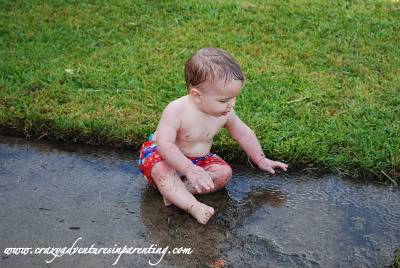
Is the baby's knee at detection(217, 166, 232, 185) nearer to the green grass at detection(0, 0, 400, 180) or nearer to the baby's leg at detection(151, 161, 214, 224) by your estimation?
the baby's leg at detection(151, 161, 214, 224)

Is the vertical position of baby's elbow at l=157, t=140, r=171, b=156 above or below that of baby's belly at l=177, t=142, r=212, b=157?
above

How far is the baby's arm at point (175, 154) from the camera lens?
114 inches

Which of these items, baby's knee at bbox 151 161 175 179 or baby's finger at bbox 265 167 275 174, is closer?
baby's knee at bbox 151 161 175 179

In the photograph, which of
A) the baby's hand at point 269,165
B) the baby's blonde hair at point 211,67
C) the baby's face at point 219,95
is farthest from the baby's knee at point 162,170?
the baby's hand at point 269,165

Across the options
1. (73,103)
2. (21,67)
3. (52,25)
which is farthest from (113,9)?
(73,103)

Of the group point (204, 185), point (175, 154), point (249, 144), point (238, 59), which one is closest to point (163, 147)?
point (175, 154)

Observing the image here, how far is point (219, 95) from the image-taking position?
2986 millimetres

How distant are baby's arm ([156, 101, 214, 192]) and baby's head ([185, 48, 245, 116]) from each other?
206 mm

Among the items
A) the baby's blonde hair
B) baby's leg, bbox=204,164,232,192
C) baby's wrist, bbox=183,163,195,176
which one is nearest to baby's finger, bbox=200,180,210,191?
baby's wrist, bbox=183,163,195,176

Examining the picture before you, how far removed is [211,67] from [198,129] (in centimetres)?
42

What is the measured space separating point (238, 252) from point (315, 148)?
114 centimetres

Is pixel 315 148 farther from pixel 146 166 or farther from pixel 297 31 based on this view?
pixel 297 31

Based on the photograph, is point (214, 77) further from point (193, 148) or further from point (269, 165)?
point (269, 165)

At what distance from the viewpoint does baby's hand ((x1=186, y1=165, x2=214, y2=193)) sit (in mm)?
2891
